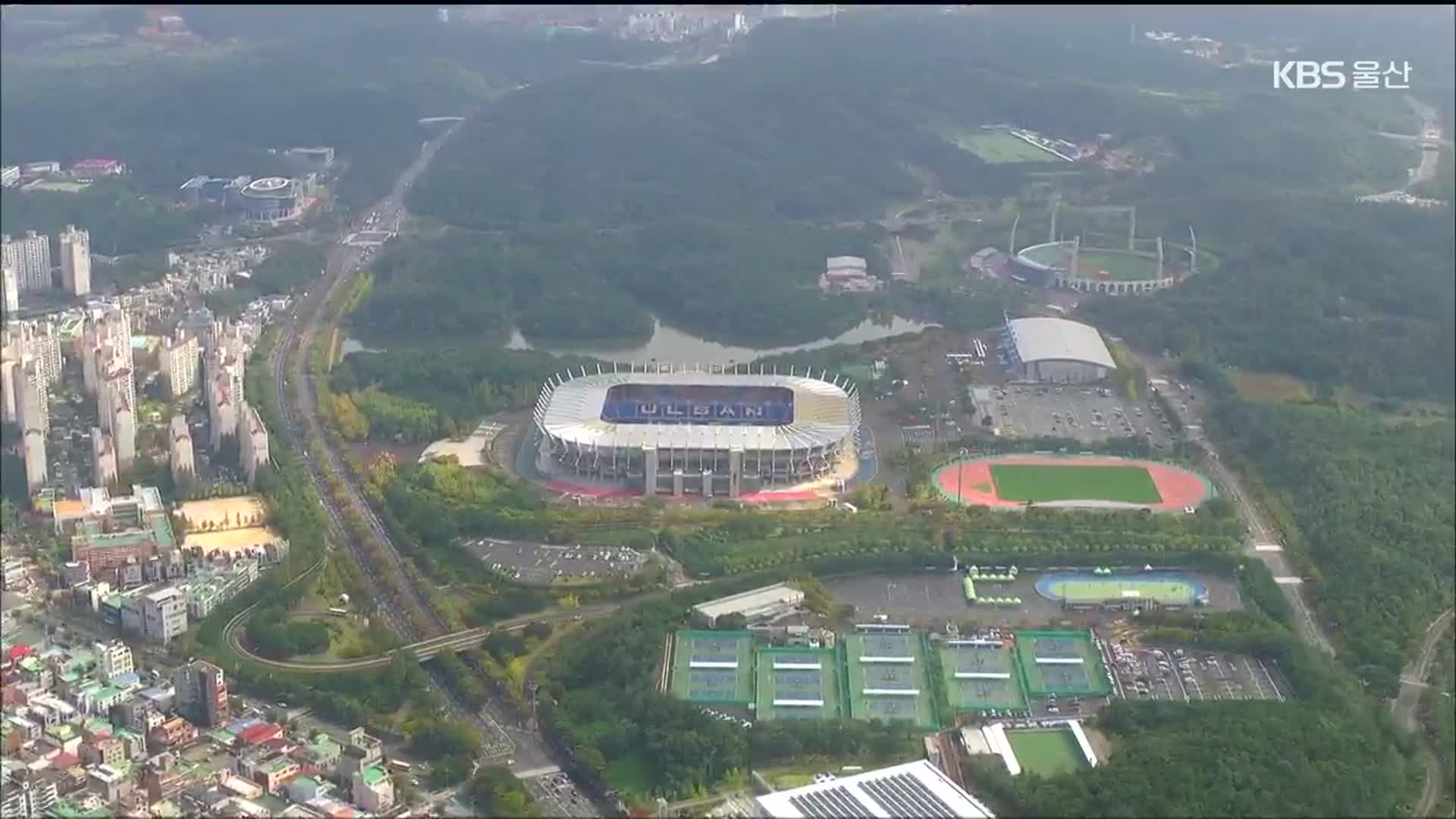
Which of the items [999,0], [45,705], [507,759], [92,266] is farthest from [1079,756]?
[999,0]

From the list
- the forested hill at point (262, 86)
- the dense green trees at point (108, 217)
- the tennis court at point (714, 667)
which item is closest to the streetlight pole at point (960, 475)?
the tennis court at point (714, 667)

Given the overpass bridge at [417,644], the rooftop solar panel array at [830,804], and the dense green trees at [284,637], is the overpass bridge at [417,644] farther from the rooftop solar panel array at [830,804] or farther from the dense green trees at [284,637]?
the rooftop solar panel array at [830,804]

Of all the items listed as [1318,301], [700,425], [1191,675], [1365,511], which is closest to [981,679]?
[1191,675]

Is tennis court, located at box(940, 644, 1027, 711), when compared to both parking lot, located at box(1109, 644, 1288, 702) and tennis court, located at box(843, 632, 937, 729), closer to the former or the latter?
tennis court, located at box(843, 632, 937, 729)

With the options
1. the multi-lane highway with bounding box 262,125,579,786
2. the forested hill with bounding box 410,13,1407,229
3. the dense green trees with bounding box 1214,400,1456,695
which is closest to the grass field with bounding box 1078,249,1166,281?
the forested hill with bounding box 410,13,1407,229

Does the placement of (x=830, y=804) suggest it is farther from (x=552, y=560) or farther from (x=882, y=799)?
(x=552, y=560)

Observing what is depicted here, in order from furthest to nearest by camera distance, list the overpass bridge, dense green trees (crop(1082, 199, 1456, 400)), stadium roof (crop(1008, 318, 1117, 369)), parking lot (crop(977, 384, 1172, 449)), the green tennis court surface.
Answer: dense green trees (crop(1082, 199, 1456, 400)), stadium roof (crop(1008, 318, 1117, 369)), parking lot (crop(977, 384, 1172, 449)), the green tennis court surface, the overpass bridge
